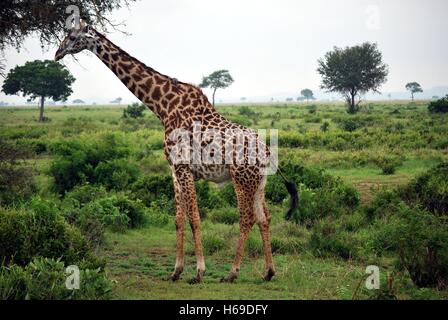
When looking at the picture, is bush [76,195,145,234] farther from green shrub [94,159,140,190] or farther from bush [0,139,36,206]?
green shrub [94,159,140,190]

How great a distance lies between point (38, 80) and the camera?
54344 millimetres

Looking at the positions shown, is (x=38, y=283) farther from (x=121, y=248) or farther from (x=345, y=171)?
(x=345, y=171)

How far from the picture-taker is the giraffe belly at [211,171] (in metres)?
7.67

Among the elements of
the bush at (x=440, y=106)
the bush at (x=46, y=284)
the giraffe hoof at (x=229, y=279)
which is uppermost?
the bush at (x=440, y=106)

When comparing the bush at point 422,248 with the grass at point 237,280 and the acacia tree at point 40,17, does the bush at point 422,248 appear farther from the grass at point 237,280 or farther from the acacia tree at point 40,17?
the acacia tree at point 40,17

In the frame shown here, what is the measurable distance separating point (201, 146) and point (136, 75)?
137cm

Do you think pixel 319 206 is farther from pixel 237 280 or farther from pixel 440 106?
pixel 440 106

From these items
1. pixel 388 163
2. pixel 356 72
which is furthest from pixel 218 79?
pixel 388 163

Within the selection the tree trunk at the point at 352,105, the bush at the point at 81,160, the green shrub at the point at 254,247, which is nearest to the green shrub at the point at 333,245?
the green shrub at the point at 254,247

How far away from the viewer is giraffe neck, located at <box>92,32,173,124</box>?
7922 mm

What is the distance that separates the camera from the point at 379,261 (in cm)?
866

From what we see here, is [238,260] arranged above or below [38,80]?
below

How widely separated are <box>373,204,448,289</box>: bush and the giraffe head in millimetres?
4737
